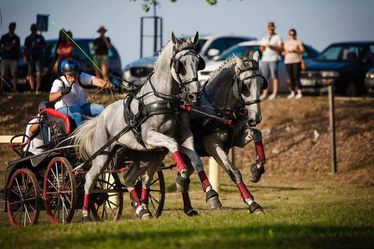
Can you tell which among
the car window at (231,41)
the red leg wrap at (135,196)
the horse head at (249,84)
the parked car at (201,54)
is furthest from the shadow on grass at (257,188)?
the car window at (231,41)

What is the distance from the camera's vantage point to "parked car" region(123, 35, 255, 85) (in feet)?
112

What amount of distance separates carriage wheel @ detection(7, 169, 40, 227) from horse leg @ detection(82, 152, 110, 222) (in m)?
0.75

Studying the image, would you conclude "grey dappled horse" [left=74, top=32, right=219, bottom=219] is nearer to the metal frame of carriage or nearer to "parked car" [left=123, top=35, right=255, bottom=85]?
the metal frame of carriage

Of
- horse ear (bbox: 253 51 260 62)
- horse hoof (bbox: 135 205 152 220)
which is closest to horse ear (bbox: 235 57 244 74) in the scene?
horse ear (bbox: 253 51 260 62)

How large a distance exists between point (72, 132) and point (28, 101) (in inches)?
527

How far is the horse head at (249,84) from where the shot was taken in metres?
15.7

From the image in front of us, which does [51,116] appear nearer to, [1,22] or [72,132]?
[72,132]

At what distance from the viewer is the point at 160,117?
48.9 feet

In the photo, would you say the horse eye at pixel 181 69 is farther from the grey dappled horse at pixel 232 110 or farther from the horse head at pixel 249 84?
the horse head at pixel 249 84

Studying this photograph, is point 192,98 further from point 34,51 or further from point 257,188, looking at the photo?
point 34,51

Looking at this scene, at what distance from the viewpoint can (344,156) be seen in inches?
1071

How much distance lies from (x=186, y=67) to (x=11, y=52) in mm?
15257

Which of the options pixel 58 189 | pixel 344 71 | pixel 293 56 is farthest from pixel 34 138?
pixel 344 71

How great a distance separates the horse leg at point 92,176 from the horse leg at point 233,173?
56.9 inches
